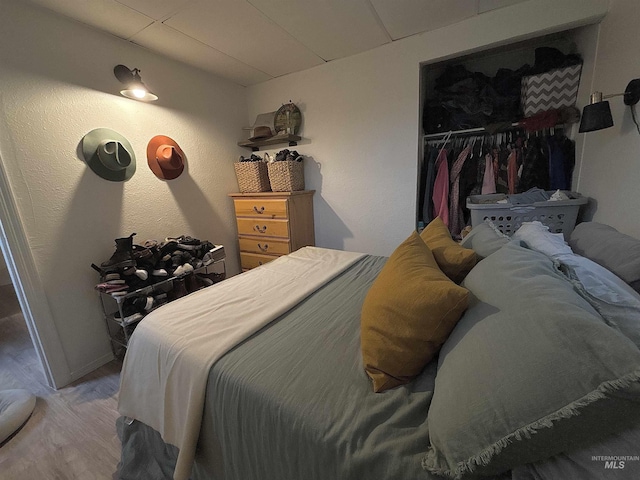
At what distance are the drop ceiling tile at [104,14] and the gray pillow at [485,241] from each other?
7.60 ft

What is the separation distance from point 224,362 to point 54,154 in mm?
1735

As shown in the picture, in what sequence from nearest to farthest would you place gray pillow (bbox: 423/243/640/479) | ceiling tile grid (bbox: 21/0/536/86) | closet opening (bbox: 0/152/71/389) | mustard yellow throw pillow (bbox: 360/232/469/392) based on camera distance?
gray pillow (bbox: 423/243/640/479) < mustard yellow throw pillow (bbox: 360/232/469/392) < closet opening (bbox: 0/152/71/389) < ceiling tile grid (bbox: 21/0/536/86)

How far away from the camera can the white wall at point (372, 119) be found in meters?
1.84

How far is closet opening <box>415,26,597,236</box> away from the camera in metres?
1.80

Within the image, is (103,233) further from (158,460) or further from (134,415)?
(158,460)

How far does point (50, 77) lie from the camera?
5.06ft

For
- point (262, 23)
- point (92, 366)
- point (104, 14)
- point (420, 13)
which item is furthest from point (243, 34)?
point (92, 366)

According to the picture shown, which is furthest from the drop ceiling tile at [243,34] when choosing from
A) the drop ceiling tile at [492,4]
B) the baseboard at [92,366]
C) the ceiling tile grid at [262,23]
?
the baseboard at [92,366]

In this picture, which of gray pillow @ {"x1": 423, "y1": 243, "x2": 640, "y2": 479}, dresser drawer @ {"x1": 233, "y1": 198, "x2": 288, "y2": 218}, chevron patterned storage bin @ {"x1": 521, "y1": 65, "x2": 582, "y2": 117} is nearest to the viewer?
gray pillow @ {"x1": 423, "y1": 243, "x2": 640, "y2": 479}

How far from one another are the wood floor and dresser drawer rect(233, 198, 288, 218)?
5.05 ft

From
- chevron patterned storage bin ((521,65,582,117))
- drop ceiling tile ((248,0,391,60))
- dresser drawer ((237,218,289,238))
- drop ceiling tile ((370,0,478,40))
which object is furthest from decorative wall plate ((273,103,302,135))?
chevron patterned storage bin ((521,65,582,117))

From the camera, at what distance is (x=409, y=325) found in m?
0.70

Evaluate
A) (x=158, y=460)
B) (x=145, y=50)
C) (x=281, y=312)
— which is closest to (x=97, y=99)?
(x=145, y=50)

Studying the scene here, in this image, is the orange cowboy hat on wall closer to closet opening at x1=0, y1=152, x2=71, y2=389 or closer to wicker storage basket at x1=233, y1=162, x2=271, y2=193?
wicker storage basket at x1=233, y1=162, x2=271, y2=193
